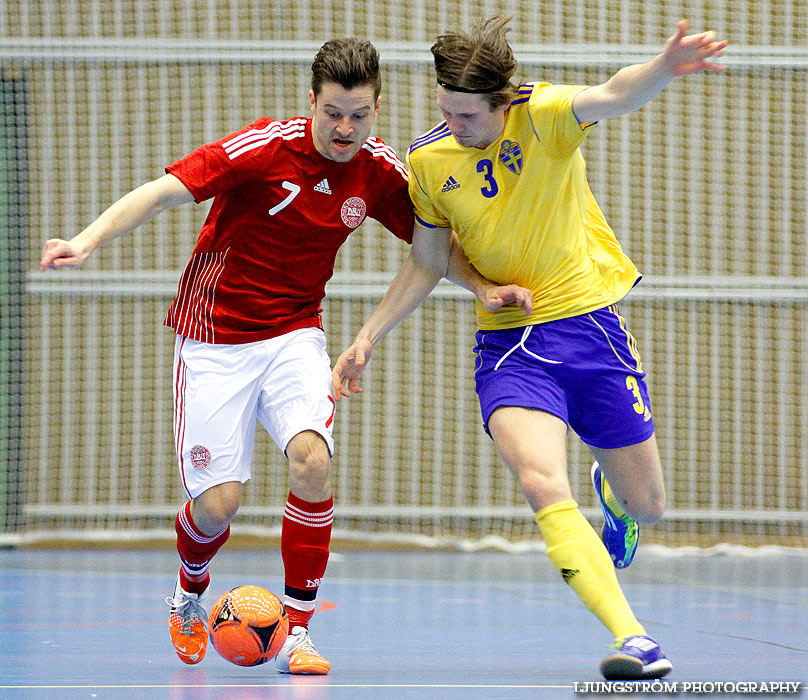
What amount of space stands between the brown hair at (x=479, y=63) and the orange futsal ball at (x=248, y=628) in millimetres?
1622

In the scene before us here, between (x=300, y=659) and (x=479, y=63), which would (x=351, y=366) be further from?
(x=479, y=63)

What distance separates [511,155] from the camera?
362 cm

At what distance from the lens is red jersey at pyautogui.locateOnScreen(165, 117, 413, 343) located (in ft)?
12.5

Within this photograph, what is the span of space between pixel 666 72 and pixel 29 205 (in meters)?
6.75

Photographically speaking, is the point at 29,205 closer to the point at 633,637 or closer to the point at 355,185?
the point at 355,185

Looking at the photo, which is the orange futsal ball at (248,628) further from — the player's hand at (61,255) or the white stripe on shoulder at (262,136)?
the white stripe on shoulder at (262,136)

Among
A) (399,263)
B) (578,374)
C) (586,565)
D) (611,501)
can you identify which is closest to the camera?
(586,565)

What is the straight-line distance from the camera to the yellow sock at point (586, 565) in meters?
3.22

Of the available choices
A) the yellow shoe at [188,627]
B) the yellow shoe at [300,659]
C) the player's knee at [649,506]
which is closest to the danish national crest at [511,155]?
the player's knee at [649,506]

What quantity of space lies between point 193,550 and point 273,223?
3.64 feet

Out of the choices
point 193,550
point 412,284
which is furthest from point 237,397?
point 412,284

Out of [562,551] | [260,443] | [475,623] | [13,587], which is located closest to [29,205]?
[260,443]

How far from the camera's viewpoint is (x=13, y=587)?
6.18 metres

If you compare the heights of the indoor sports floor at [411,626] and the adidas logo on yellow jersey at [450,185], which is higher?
the adidas logo on yellow jersey at [450,185]
